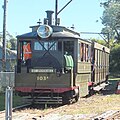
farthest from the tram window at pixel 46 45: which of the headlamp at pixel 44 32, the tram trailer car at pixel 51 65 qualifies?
the headlamp at pixel 44 32

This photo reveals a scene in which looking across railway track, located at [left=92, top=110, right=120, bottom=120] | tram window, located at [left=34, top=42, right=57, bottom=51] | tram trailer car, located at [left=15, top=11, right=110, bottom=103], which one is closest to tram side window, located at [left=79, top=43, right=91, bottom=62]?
tram trailer car, located at [left=15, top=11, right=110, bottom=103]

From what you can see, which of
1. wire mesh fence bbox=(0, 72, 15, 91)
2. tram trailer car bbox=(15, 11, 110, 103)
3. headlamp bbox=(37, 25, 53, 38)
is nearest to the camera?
tram trailer car bbox=(15, 11, 110, 103)

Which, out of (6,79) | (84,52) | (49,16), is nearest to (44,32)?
(49,16)

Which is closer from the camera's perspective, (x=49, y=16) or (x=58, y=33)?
(x=58, y=33)

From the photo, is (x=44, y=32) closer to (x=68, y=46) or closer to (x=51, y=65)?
(x=68, y=46)

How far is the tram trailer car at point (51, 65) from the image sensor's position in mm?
16703

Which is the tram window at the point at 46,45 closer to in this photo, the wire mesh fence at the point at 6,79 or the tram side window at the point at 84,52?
the tram side window at the point at 84,52

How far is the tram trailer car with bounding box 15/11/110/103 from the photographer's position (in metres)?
16.7

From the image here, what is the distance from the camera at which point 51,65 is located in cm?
1736

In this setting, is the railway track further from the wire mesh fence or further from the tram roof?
the wire mesh fence

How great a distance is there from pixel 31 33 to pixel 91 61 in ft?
14.7

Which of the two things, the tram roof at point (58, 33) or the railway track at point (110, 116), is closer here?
the railway track at point (110, 116)

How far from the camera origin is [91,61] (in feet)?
70.0

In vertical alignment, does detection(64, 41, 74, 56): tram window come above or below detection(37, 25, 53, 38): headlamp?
below
